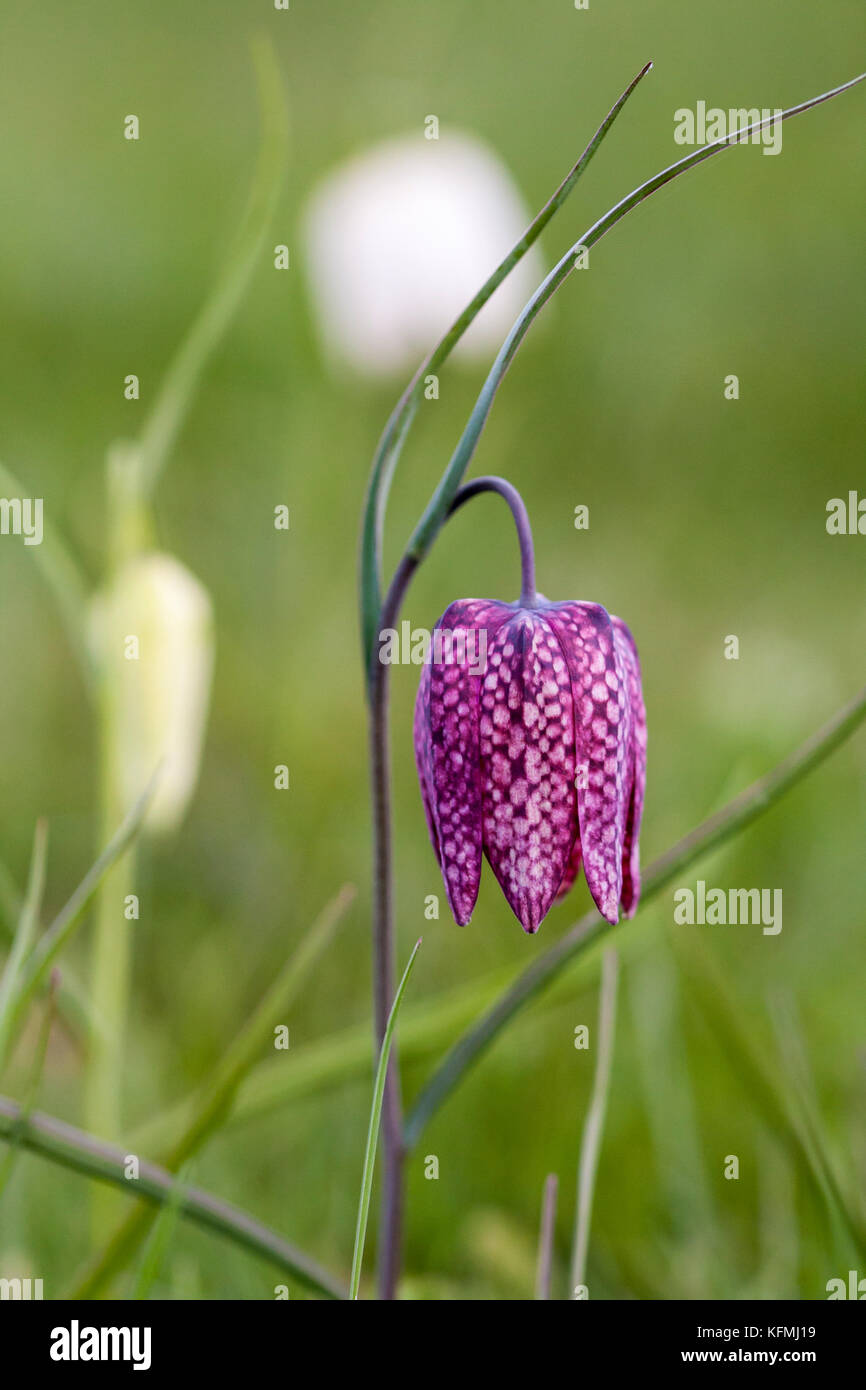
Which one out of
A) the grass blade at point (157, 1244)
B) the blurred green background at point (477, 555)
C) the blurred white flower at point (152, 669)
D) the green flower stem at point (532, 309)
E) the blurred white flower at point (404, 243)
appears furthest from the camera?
the blurred white flower at point (404, 243)

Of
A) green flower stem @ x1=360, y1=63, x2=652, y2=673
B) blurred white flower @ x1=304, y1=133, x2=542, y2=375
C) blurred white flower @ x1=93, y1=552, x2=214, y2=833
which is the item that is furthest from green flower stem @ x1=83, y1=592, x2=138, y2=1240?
blurred white flower @ x1=304, y1=133, x2=542, y2=375

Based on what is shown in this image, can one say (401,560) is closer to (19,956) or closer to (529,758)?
(529,758)

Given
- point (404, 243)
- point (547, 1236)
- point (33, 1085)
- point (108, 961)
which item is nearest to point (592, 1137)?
point (547, 1236)

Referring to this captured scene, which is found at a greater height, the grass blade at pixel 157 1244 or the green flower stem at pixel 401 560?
the green flower stem at pixel 401 560

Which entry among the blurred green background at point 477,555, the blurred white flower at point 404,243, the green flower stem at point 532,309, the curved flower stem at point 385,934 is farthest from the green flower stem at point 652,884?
the blurred white flower at point 404,243

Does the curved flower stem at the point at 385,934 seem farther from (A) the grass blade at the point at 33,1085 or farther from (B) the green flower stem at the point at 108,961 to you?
(B) the green flower stem at the point at 108,961

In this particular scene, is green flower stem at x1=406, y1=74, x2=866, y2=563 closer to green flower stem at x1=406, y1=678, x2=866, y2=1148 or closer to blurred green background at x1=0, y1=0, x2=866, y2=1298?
green flower stem at x1=406, y1=678, x2=866, y2=1148

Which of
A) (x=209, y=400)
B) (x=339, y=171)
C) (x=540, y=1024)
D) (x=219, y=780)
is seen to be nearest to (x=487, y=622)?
(x=540, y=1024)
